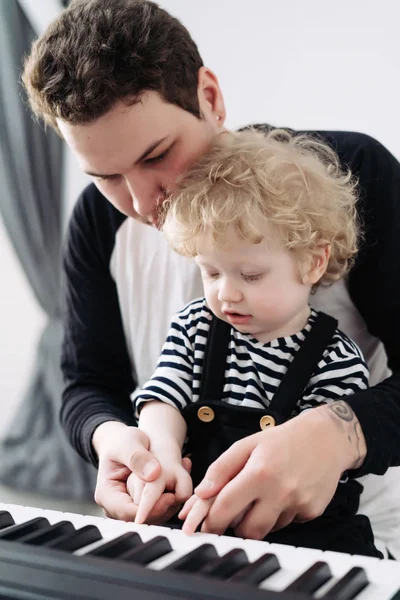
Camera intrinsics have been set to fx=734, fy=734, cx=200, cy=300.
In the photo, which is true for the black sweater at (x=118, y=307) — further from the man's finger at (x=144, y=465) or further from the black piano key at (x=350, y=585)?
the black piano key at (x=350, y=585)

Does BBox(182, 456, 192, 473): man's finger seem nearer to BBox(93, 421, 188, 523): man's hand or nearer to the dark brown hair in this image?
BBox(93, 421, 188, 523): man's hand

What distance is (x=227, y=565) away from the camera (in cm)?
76

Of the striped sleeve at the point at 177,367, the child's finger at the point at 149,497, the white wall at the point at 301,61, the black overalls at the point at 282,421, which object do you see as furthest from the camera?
the white wall at the point at 301,61

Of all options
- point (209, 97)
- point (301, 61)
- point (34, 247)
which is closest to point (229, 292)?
point (209, 97)

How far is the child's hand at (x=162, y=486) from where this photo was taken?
3.31 ft

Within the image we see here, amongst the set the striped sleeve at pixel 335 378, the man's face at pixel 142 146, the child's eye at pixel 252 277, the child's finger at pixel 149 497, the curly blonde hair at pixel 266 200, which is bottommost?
the child's finger at pixel 149 497

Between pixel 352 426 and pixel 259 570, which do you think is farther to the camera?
pixel 352 426

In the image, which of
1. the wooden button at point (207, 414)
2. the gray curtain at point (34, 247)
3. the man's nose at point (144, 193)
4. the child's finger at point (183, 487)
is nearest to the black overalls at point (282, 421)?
the wooden button at point (207, 414)

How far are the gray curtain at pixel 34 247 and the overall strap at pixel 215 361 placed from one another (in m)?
1.10

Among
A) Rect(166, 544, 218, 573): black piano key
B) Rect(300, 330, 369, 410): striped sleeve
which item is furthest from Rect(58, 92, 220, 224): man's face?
Rect(166, 544, 218, 573): black piano key

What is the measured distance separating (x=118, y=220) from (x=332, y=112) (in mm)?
1037

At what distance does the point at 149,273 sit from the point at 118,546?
78 centimetres

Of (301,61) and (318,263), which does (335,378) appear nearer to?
(318,263)

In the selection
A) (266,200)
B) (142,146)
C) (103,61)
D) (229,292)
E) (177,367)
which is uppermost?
(103,61)
